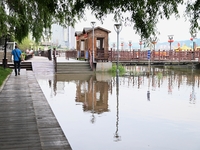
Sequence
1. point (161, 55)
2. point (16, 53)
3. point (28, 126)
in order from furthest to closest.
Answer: point (161, 55)
point (16, 53)
point (28, 126)

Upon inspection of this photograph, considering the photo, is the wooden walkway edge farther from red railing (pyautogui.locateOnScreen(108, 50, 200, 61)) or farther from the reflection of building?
red railing (pyautogui.locateOnScreen(108, 50, 200, 61))

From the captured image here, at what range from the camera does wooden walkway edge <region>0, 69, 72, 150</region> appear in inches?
194

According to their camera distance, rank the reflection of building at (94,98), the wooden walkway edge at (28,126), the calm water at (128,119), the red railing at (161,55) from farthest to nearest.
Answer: the red railing at (161,55), the reflection of building at (94,98), the calm water at (128,119), the wooden walkway edge at (28,126)

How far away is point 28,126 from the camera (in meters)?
6.04

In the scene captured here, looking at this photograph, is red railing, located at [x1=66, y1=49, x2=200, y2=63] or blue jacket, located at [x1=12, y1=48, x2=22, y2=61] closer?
blue jacket, located at [x1=12, y1=48, x2=22, y2=61]

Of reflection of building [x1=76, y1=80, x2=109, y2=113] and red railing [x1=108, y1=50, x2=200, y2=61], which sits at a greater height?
red railing [x1=108, y1=50, x2=200, y2=61]

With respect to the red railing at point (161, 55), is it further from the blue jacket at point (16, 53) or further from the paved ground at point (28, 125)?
the paved ground at point (28, 125)

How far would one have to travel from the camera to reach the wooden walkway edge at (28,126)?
4.93m

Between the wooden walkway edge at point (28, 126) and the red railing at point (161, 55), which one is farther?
the red railing at point (161, 55)

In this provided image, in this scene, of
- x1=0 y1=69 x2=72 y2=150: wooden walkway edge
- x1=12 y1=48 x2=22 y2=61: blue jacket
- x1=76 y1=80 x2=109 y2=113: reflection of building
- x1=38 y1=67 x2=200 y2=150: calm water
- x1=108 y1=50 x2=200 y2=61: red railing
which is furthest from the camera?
x1=108 y1=50 x2=200 y2=61: red railing

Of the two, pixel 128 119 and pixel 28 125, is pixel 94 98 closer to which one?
pixel 128 119

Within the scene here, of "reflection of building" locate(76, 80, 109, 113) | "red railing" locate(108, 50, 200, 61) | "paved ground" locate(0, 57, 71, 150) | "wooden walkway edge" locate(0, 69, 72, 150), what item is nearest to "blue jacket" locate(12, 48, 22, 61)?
"reflection of building" locate(76, 80, 109, 113)

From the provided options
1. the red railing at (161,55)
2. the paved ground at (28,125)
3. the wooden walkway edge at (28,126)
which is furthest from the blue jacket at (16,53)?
the red railing at (161,55)

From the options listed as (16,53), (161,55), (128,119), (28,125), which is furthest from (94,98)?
(161,55)
